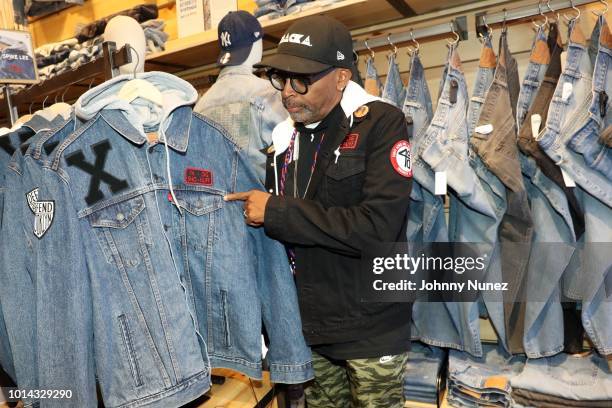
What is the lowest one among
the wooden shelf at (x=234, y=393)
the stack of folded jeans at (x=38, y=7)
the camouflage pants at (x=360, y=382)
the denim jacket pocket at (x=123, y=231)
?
the wooden shelf at (x=234, y=393)

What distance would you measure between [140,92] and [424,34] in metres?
1.14

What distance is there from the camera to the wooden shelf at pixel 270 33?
183 centimetres

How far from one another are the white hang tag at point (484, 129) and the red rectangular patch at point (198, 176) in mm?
944

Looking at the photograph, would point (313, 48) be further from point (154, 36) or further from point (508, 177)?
point (154, 36)

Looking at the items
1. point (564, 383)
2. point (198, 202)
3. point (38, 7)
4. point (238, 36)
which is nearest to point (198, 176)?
point (198, 202)

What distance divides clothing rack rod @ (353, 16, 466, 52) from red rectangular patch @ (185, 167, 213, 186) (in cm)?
99

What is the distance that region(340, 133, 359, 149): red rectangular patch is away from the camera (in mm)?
1204

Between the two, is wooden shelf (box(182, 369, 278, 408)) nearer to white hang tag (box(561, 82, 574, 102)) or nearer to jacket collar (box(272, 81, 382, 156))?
jacket collar (box(272, 81, 382, 156))

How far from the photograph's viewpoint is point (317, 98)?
47.9 inches

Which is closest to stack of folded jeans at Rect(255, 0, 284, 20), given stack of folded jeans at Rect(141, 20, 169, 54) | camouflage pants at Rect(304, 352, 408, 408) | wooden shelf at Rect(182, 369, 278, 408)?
stack of folded jeans at Rect(141, 20, 169, 54)

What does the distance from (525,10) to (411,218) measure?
2.90 ft

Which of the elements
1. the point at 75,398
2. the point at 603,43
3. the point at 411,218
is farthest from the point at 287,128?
the point at 603,43

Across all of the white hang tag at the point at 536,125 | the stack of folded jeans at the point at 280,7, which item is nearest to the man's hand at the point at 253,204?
the white hang tag at the point at 536,125

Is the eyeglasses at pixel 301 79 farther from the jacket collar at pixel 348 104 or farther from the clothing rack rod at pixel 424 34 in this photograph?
the clothing rack rod at pixel 424 34
